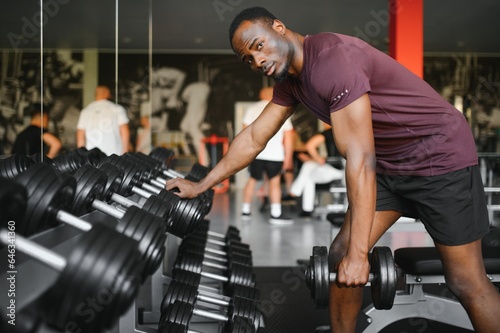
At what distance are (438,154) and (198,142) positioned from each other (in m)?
7.87

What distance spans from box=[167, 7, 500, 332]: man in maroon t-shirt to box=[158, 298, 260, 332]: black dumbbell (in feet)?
0.86

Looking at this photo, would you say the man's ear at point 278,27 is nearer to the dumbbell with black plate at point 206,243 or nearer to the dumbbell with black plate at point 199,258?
the dumbbell with black plate at point 199,258

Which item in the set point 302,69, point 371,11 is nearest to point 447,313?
point 302,69

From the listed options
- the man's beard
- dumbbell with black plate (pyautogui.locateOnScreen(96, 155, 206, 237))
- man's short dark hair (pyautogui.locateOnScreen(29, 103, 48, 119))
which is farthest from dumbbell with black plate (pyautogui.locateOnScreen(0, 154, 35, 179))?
man's short dark hair (pyautogui.locateOnScreen(29, 103, 48, 119))

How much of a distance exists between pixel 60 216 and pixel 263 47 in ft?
2.12

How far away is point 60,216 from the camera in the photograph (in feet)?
3.46

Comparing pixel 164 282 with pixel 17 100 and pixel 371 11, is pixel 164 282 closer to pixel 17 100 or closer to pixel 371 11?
pixel 17 100

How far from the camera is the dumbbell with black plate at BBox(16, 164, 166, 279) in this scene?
3.23 feet

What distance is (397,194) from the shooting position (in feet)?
5.43

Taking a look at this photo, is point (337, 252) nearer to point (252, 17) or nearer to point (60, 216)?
point (252, 17)

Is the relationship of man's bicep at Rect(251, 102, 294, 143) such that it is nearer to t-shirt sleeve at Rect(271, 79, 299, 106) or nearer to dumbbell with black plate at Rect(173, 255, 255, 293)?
t-shirt sleeve at Rect(271, 79, 299, 106)

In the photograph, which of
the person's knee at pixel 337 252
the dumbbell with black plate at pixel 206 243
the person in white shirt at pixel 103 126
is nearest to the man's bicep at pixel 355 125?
the person's knee at pixel 337 252

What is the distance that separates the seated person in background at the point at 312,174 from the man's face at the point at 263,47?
3.79 m

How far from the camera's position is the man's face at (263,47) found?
1.37 metres
